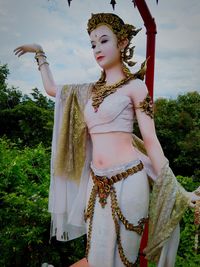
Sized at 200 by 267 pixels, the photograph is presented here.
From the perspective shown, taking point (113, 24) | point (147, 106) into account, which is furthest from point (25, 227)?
point (113, 24)

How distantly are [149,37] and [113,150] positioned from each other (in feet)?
2.97

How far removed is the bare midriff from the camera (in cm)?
233

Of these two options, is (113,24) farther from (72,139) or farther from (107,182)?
(107,182)

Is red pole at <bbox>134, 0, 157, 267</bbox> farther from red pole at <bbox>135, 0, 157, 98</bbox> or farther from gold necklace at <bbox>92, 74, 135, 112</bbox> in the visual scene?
gold necklace at <bbox>92, 74, 135, 112</bbox>

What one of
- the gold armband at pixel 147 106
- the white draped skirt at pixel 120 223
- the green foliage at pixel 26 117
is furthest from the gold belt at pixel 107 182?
the green foliage at pixel 26 117

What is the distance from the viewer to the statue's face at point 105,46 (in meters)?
2.45

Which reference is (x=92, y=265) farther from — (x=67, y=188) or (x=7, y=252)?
(x=7, y=252)

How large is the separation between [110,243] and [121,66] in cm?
100

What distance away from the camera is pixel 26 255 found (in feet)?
12.6

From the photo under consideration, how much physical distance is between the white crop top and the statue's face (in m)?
0.22

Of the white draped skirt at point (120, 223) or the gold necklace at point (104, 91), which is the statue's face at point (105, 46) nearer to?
the gold necklace at point (104, 91)

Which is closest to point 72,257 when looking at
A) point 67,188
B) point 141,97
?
point 67,188

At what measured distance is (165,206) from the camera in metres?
2.38

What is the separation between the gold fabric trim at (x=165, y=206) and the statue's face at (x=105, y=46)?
683 millimetres
